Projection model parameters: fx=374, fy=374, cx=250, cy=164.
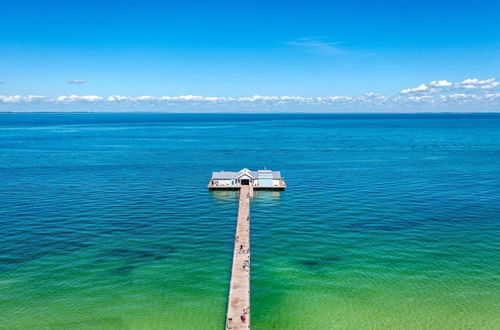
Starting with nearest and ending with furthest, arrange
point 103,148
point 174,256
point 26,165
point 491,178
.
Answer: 1. point 174,256
2. point 491,178
3. point 26,165
4. point 103,148

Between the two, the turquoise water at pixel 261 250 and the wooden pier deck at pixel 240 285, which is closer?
the wooden pier deck at pixel 240 285

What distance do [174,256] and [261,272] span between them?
14.4 metres

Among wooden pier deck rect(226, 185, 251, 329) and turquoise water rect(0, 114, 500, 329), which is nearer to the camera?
wooden pier deck rect(226, 185, 251, 329)

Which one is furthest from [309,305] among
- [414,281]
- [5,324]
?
[5,324]

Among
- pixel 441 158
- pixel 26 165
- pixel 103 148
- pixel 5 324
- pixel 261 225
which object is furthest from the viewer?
pixel 103 148

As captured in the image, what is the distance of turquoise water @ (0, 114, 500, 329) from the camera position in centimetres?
4406

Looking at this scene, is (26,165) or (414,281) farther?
(26,165)

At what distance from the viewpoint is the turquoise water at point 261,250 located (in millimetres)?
44062

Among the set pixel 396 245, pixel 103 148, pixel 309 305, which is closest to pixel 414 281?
pixel 396 245

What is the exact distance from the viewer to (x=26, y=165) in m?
131

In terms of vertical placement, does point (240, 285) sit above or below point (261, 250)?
above

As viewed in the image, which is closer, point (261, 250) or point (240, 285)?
point (240, 285)

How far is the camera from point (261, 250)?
60750 mm

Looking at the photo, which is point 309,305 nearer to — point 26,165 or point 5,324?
point 5,324
